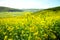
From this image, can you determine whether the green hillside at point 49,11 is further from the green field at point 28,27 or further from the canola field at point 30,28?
the canola field at point 30,28

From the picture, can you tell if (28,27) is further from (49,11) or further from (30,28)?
(49,11)

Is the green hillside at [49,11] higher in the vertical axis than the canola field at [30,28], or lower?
higher

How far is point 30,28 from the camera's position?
582cm

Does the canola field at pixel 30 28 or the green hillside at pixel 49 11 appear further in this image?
the green hillside at pixel 49 11

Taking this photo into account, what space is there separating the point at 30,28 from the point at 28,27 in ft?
0.27

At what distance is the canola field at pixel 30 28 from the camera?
18.5 feet

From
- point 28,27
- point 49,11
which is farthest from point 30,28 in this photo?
point 49,11

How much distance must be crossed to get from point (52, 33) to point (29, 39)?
40.0 inches

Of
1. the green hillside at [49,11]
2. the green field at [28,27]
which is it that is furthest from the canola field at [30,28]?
the green hillside at [49,11]

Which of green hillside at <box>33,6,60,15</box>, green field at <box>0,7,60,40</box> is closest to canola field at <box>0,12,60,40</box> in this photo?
green field at <box>0,7,60,40</box>

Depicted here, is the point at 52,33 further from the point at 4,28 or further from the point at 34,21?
the point at 4,28

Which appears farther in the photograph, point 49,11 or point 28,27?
point 49,11

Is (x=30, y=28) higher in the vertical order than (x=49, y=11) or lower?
lower

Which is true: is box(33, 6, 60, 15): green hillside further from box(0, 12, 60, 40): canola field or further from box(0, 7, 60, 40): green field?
box(0, 12, 60, 40): canola field
